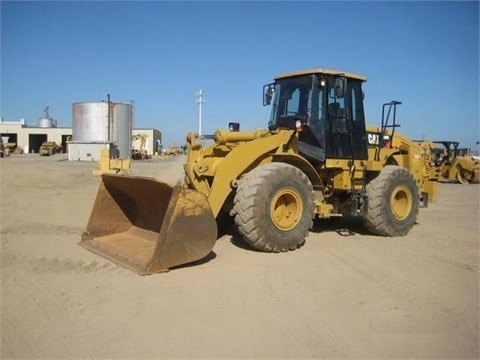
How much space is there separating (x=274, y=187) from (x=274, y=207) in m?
0.31

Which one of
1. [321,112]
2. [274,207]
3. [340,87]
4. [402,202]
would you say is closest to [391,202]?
[402,202]

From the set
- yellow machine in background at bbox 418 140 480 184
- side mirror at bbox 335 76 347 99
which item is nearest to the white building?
yellow machine in background at bbox 418 140 480 184

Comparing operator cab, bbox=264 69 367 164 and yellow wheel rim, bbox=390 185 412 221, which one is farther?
yellow wheel rim, bbox=390 185 412 221

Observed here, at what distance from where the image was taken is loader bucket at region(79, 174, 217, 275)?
516 centimetres

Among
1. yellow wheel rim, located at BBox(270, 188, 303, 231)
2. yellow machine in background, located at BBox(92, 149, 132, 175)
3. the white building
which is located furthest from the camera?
the white building

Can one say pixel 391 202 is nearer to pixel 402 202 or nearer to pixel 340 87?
pixel 402 202

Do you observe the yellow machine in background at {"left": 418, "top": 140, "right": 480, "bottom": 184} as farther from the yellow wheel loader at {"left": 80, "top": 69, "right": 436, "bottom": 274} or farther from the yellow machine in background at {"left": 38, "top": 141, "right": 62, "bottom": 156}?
the yellow machine in background at {"left": 38, "top": 141, "right": 62, "bottom": 156}

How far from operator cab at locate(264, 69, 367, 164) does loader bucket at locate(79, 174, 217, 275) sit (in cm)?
248

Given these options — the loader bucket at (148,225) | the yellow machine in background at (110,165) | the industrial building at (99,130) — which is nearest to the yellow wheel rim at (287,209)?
the loader bucket at (148,225)

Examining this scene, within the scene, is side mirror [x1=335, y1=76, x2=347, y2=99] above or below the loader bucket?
above

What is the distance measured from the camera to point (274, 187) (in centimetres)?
629

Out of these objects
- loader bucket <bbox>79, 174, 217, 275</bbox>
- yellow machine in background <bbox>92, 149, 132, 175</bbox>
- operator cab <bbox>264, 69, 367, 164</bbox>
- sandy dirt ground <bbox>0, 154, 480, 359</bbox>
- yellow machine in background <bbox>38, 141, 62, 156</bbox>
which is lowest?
yellow machine in background <bbox>38, 141, 62, 156</bbox>

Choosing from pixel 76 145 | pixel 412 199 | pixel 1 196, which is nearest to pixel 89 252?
pixel 412 199

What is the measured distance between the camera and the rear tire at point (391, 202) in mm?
7844
